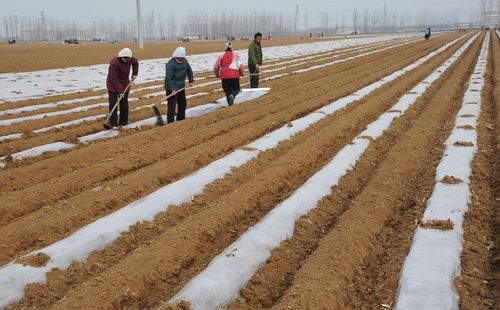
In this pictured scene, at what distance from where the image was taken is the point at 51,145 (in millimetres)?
7184

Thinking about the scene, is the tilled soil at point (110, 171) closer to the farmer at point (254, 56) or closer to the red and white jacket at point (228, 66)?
the red and white jacket at point (228, 66)

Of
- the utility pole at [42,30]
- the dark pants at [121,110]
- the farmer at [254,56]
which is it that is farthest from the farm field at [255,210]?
the utility pole at [42,30]

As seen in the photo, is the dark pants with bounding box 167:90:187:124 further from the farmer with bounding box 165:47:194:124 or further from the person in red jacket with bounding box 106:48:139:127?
the person in red jacket with bounding box 106:48:139:127

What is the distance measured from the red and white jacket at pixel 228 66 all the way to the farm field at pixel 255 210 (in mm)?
1097

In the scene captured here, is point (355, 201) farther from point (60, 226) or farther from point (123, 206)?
point (60, 226)

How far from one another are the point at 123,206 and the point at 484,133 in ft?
18.7

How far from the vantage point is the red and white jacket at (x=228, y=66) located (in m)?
10.1

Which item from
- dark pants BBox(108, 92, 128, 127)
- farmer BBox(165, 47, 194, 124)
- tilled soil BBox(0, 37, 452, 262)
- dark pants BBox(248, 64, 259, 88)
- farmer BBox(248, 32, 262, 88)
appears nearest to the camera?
tilled soil BBox(0, 37, 452, 262)

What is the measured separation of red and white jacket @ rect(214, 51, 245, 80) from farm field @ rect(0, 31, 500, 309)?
3.60ft

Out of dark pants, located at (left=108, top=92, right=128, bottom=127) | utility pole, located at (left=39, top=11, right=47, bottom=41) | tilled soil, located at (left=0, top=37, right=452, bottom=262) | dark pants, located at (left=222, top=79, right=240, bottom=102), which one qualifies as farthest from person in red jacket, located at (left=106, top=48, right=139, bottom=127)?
utility pole, located at (left=39, top=11, right=47, bottom=41)

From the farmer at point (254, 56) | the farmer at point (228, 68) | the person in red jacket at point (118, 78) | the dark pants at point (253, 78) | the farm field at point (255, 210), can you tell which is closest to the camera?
the farm field at point (255, 210)

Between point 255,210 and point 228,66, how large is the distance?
5.76 meters

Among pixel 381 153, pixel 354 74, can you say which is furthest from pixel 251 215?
pixel 354 74

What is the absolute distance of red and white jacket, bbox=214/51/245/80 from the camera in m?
10.1
